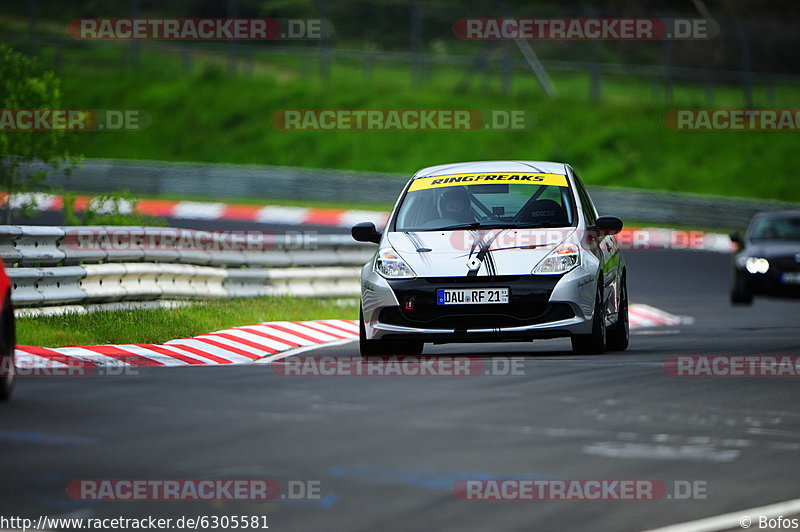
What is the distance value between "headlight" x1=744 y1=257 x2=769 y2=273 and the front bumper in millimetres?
11032

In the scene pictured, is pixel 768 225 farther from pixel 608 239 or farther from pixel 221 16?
pixel 221 16

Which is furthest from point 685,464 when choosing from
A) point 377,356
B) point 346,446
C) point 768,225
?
point 768,225

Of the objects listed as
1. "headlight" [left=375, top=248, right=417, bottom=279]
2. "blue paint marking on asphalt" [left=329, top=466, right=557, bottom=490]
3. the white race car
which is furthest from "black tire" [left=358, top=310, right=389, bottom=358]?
"blue paint marking on asphalt" [left=329, top=466, right=557, bottom=490]

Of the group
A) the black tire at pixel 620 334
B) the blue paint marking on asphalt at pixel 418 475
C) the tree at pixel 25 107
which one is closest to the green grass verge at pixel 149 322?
the tree at pixel 25 107

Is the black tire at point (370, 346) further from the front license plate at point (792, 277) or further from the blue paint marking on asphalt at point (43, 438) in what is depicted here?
the front license plate at point (792, 277)

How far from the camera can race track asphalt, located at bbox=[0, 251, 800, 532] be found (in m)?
7.00

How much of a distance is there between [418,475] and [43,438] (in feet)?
6.66

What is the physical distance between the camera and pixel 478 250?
12.7 metres

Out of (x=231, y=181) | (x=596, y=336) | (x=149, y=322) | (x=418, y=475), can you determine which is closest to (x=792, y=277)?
(x=596, y=336)

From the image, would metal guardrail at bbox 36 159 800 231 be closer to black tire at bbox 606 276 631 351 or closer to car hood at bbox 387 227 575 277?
black tire at bbox 606 276 631 351

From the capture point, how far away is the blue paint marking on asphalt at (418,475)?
24.4ft

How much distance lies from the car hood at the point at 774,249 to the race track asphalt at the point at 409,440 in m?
11.4

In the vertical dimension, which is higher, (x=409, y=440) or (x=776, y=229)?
(x=776, y=229)

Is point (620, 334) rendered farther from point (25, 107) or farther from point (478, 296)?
point (25, 107)
